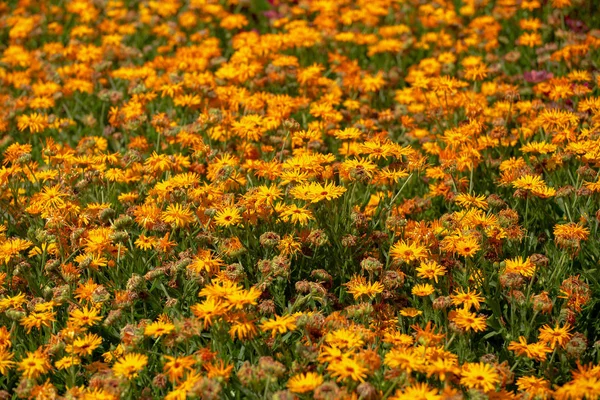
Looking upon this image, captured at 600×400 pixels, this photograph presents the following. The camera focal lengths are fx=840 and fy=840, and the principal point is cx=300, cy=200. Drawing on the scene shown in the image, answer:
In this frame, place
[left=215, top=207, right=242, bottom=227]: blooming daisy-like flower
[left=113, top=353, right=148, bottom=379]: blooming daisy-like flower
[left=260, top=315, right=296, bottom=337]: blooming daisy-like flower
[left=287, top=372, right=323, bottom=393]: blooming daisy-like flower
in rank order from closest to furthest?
1. [left=287, top=372, right=323, bottom=393]: blooming daisy-like flower
2. [left=113, top=353, right=148, bottom=379]: blooming daisy-like flower
3. [left=260, top=315, right=296, bottom=337]: blooming daisy-like flower
4. [left=215, top=207, right=242, bottom=227]: blooming daisy-like flower

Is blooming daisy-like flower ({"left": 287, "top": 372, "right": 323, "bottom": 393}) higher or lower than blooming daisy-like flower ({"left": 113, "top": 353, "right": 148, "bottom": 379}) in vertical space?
lower

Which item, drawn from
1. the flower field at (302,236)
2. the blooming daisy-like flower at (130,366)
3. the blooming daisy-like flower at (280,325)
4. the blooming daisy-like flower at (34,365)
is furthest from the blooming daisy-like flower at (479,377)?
the blooming daisy-like flower at (34,365)

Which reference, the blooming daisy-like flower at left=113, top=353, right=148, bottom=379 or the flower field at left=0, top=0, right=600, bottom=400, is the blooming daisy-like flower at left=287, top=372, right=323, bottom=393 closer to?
the flower field at left=0, top=0, right=600, bottom=400

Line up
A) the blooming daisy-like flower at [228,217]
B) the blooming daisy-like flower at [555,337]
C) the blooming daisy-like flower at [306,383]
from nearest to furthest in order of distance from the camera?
1. the blooming daisy-like flower at [306,383]
2. the blooming daisy-like flower at [555,337]
3. the blooming daisy-like flower at [228,217]

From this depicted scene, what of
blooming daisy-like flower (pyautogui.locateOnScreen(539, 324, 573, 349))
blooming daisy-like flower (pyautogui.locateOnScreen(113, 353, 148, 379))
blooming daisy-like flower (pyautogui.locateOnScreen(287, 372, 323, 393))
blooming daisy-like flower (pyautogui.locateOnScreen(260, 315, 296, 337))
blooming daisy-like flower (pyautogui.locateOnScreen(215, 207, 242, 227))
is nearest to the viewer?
blooming daisy-like flower (pyautogui.locateOnScreen(287, 372, 323, 393))

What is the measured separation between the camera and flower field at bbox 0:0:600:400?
11.0 ft

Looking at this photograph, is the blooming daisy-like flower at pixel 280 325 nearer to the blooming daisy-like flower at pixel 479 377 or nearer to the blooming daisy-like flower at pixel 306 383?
the blooming daisy-like flower at pixel 306 383

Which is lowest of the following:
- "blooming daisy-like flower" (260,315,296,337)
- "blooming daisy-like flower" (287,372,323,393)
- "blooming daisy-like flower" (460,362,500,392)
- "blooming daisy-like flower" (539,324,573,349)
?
"blooming daisy-like flower" (539,324,573,349)

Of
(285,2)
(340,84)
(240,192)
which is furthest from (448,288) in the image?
(285,2)

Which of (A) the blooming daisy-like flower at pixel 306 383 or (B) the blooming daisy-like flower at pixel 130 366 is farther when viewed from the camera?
(B) the blooming daisy-like flower at pixel 130 366

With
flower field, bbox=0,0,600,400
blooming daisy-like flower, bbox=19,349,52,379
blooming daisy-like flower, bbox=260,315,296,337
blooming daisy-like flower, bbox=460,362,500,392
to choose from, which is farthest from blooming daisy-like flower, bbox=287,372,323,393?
A: blooming daisy-like flower, bbox=19,349,52,379

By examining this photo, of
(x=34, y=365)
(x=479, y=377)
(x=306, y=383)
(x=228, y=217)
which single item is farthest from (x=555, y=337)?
(x=34, y=365)

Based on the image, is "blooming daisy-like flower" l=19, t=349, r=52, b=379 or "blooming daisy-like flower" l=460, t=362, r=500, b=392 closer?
"blooming daisy-like flower" l=460, t=362, r=500, b=392

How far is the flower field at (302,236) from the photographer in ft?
11.0
